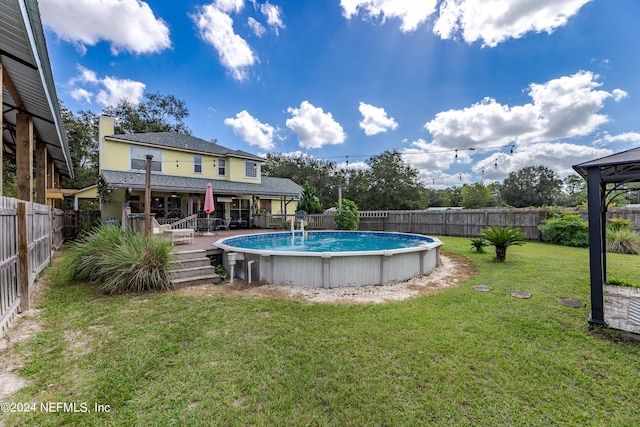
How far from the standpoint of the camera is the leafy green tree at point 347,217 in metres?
15.7

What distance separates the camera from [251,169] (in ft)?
61.8

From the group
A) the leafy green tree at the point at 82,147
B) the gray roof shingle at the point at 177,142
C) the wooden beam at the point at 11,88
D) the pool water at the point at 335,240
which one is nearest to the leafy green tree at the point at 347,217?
the pool water at the point at 335,240

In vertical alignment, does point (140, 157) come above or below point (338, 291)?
above

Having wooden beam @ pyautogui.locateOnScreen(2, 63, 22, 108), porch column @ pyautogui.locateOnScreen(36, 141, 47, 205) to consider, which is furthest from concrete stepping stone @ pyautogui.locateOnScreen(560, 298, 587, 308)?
porch column @ pyautogui.locateOnScreen(36, 141, 47, 205)

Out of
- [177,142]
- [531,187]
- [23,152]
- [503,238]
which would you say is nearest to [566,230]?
[503,238]

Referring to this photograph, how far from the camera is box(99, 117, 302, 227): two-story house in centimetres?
1355

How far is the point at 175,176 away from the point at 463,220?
17615mm

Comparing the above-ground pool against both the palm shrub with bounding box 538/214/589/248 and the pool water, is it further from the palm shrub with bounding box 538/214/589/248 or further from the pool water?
the palm shrub with bounding box 538/214/589/248

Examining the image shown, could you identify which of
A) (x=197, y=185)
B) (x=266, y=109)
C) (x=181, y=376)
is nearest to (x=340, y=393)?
(x=181, y=376)

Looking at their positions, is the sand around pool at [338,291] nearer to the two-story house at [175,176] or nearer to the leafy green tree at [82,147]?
the two-story house at [175,176]

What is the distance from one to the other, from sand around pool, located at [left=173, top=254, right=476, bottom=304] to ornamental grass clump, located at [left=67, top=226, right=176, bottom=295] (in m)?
0.65

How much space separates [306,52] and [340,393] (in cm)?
1802

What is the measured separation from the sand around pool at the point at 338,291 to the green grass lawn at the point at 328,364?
561mm

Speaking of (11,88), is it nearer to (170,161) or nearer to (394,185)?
(170,161)
